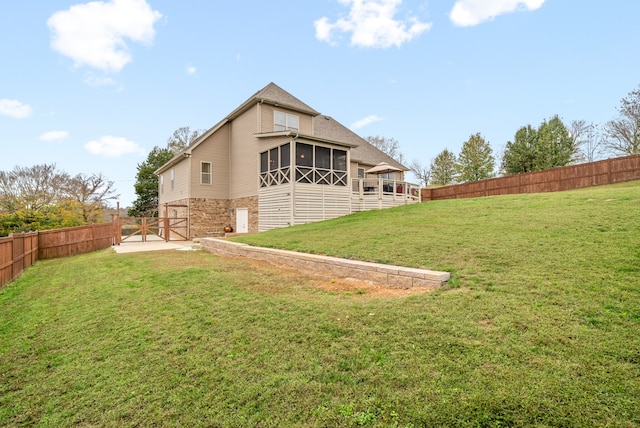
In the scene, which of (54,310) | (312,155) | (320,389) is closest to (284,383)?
(320,389)

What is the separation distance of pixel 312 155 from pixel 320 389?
1325cm

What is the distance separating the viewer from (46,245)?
1235cm

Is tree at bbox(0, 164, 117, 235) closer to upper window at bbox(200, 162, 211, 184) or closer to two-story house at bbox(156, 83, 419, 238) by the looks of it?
two-story house at bbox(156, 83, 419, 238)

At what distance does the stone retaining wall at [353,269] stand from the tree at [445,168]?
32916mm

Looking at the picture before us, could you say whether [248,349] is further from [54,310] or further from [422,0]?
[422,0]

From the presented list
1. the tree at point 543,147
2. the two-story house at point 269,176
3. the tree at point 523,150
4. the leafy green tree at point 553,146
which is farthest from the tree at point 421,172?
the two-story house at point 269,176

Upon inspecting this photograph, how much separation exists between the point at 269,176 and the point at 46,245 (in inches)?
405

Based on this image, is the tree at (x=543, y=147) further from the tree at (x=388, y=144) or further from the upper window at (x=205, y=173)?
the upper window at (x=205, y=173)

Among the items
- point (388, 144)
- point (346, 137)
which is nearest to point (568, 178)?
point (346, 137)

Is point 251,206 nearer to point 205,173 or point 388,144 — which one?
point 205,173

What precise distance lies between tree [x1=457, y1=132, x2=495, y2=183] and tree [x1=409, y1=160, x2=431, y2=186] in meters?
11.2

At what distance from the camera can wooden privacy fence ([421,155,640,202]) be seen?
588 inches

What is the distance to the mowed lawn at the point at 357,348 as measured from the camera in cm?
204

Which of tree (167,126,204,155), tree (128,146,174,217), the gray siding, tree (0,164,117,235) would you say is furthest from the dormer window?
tree (167,126,204,155)
